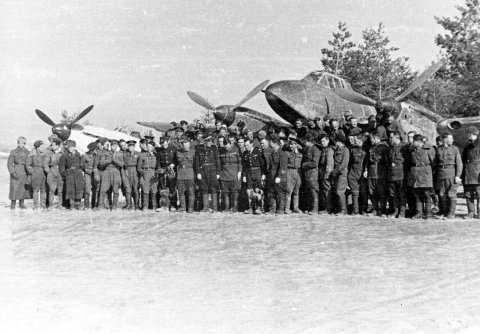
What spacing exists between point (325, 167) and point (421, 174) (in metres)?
2.19

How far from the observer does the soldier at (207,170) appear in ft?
48.6

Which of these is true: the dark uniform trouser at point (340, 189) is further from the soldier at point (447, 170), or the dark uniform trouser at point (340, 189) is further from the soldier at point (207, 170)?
the soldier at point (207, 170)

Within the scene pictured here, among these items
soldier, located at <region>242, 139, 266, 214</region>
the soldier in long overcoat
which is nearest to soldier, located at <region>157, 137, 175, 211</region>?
soldier, located at <region>242, 139, 266, 214</region>

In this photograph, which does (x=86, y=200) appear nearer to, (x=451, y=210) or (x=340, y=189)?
(x=340, y=189)

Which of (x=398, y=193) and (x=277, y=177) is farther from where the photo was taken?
(x=277, y=177)

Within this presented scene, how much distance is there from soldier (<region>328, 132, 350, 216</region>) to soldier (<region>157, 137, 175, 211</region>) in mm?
3978

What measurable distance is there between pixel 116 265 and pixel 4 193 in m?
14.8

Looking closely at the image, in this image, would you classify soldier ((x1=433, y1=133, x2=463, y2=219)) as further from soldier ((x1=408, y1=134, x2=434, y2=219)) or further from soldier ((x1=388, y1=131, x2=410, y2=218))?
soldier ((x1=388, y1=131, x2=410, y2=218))

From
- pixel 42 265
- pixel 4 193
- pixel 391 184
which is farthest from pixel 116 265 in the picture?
pixel 4 193

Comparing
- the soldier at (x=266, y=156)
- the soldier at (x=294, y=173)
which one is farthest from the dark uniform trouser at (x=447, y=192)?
the soldier at (x=266, y=156)

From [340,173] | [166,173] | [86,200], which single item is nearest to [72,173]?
[86,200]

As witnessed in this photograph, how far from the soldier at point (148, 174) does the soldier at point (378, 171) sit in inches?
205

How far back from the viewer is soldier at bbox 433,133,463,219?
1296 centimetres

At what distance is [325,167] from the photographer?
46.2ft
